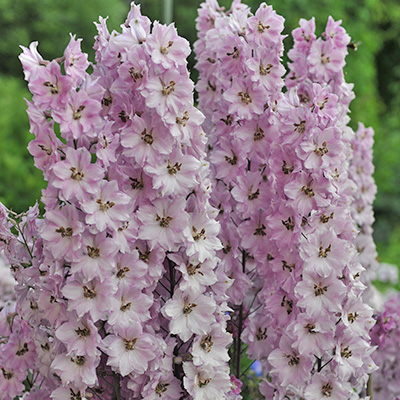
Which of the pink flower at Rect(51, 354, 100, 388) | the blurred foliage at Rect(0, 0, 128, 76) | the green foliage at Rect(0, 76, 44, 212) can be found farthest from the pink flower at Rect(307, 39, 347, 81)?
the blurred foliage at Rect(0, 0, 128, 76)

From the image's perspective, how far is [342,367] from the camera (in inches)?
55.7

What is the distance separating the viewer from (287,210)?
1400 mm

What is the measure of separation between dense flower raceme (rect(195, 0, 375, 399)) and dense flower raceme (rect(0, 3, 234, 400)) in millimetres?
→ 168

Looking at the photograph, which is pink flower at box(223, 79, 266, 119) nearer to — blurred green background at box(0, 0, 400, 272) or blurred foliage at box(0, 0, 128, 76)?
blurred green background at box(0, 0, 400, 272)

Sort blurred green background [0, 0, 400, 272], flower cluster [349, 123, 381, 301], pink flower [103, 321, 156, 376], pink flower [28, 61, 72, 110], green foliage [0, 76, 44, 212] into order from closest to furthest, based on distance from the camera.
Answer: pink flower [28, 61, 72, 110] < pink flower [103, 321, 156, 376] < flower cluster [349, 123, 381, 301] < green foliage [0, 76, 44, 212] < blurred green background [0, 0, 400, 272]

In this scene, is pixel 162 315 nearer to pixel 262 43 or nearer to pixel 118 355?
pixel 118 355

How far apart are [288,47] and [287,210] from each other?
415 cm

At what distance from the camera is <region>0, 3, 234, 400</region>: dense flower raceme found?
1.15m

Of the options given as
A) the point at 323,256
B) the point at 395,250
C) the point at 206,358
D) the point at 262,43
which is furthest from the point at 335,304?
the point at 395,250

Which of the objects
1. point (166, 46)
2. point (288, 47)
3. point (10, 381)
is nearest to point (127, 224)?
point (166, 46)

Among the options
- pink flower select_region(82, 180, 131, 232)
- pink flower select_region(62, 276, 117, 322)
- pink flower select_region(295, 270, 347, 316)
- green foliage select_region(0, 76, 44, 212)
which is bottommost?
pink flower select_region(62, 276, 117, 322)

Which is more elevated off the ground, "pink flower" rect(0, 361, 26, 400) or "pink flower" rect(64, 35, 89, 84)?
"pink flower" rect(64, 35, 89, 84)

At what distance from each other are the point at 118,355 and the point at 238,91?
0.59 m

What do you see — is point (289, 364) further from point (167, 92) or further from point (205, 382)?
point (167, 92)
